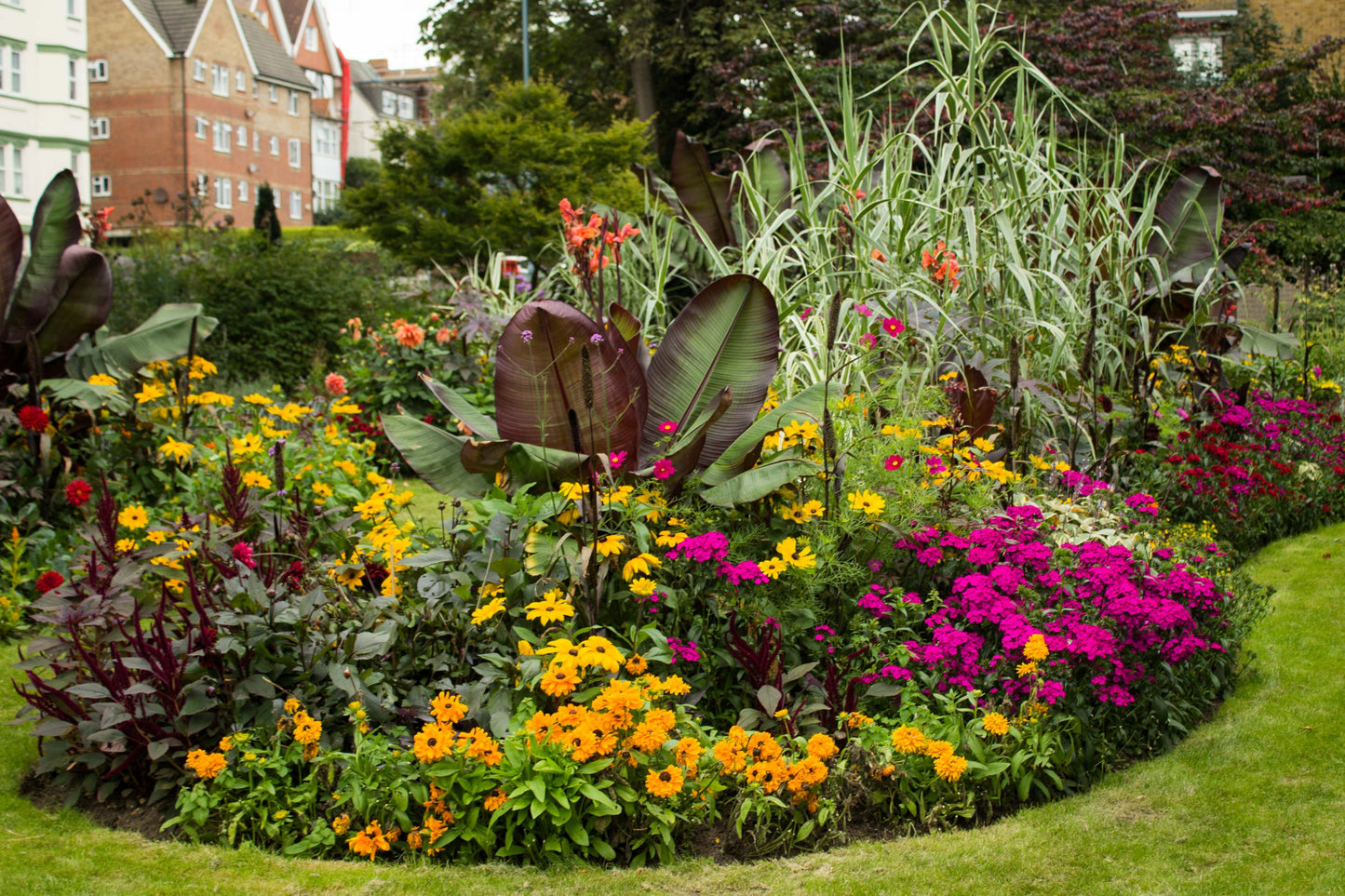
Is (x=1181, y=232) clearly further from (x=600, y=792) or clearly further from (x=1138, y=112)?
(x=1138, y=112)

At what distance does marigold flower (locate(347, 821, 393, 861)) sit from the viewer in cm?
265

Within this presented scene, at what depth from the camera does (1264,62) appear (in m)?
19.7

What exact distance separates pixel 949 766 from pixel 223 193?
1953 inches

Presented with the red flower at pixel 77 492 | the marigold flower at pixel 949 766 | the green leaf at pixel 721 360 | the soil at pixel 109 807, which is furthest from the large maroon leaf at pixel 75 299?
the marigold flower at pixel 949 766

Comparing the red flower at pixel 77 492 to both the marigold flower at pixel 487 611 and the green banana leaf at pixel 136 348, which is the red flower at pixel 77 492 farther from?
the marigold flower at pixel 487 611

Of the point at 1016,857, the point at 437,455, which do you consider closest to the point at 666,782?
the point at 1016,857

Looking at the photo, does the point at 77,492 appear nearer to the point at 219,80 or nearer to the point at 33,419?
the point at 33,419

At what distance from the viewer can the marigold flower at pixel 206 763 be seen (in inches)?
109

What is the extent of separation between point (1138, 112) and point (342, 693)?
1870 cm

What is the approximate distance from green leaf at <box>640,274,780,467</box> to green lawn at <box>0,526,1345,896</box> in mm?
1736

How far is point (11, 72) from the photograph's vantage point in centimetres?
3002

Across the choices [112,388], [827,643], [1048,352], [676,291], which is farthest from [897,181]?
[112,388]

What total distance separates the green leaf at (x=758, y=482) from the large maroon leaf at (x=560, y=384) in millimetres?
419

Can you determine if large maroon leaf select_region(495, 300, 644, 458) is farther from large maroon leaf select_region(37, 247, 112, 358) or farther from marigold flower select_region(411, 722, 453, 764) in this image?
large maroon leaf select_region(37, 247, 112, 358)
